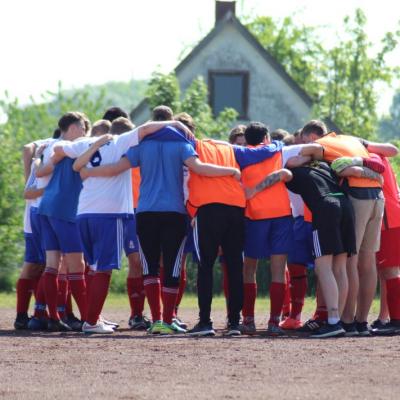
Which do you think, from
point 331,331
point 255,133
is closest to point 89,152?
point 255,133

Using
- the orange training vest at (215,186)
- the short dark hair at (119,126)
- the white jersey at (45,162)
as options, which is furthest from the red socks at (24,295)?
the orange training vest at (215,186)

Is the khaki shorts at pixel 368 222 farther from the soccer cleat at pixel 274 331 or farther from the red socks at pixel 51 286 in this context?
the red socks at pixel 51 286

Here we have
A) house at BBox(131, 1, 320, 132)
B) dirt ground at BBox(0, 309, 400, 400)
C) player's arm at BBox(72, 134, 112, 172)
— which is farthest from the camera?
house at BBox(131, 1, 320, 132)

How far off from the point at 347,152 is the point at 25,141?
18.5 meters

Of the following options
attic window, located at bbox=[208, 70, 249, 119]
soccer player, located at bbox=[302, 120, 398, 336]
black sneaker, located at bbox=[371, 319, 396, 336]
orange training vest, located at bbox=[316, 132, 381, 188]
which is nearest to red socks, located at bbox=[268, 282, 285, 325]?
soccer player, located at bbox=[302, 120, 398, 336]

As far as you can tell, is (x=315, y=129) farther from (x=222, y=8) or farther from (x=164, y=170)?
(x=222, y=8)

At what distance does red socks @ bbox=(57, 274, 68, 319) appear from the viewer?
14.7 metres

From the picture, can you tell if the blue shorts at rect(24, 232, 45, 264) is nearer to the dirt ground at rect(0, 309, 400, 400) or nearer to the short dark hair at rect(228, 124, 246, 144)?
the dirt ground at rect(0, 309, 400, 400)

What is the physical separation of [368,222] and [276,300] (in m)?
1.16

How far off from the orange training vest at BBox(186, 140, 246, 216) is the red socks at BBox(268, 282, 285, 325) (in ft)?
3.21

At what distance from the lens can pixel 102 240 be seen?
530 inches

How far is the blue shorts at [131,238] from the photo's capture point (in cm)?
1402

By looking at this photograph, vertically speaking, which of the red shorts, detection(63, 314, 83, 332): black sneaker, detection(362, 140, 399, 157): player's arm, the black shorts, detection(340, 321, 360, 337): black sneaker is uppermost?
detection(362, 140, 399, 157): player's arm

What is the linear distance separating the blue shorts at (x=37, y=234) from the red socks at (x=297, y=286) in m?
2.54
